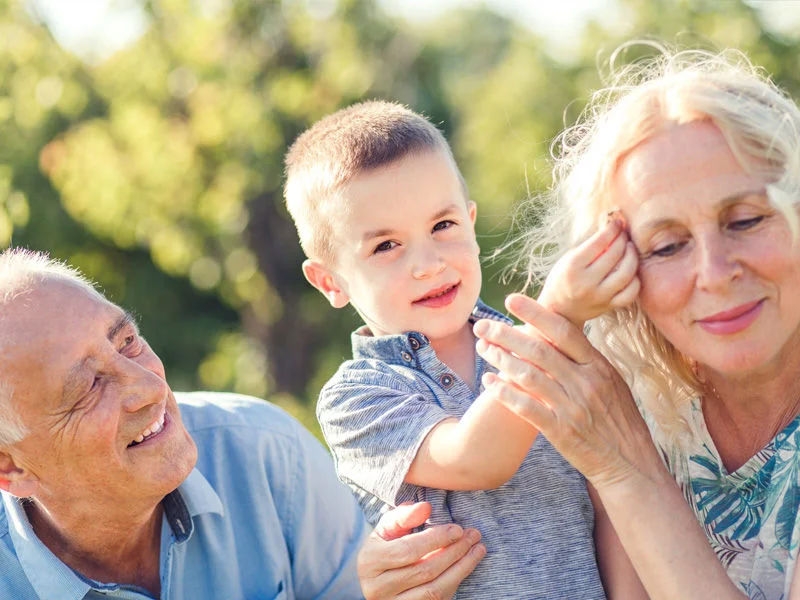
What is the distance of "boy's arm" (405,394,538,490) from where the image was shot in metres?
2.56

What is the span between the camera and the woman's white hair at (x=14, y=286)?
3.05m

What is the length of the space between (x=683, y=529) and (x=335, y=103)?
1178 centimetres

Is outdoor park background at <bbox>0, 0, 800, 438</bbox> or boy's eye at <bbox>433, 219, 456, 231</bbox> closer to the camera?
boy's eye at <bbox>433, 219, 456, 231</bbox>

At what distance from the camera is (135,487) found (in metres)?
3.05

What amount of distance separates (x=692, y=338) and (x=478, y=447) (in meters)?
0.56

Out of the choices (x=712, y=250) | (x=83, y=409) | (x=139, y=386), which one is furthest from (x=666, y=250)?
(x=83, y=409)

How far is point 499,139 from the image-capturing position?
15.7m

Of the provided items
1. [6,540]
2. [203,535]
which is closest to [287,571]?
[203,535]

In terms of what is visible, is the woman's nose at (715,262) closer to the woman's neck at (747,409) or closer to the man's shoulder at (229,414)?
the woman's neck at (747,409)

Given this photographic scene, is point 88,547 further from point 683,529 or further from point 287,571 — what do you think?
point 683,529

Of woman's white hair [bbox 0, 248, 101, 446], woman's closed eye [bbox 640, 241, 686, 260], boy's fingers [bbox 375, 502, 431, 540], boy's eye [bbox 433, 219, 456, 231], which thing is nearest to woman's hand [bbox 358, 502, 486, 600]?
boy's fingers [bbox 375, 502, 431, 540]

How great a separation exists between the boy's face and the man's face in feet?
2.34

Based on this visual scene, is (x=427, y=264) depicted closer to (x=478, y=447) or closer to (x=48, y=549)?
(x=478, y=447)

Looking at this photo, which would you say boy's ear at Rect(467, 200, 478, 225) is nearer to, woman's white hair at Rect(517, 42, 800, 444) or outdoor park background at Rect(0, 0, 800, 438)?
Result: woman's white hair at Rect(517, 42, 800, 444)
